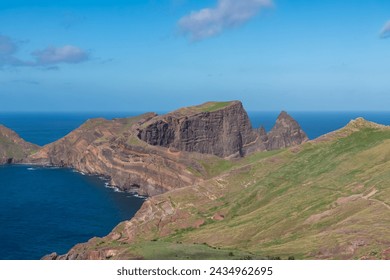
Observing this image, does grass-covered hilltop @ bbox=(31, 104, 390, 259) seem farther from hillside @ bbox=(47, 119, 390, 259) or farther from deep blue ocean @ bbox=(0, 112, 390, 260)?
deep blue ocean @ bbox=(0, 112, 390, 260)

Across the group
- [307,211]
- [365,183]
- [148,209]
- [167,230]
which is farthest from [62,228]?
[365,183]

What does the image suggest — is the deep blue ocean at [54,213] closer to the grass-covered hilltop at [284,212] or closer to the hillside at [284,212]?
the grass-covered hilltop at [284,212]

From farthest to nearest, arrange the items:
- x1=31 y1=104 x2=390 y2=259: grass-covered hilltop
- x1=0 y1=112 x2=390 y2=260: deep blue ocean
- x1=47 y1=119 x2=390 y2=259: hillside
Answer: x1=0 y1=112 x2=390 y2=260: deep blue ocean, x1=47 y1=119 x2=390 y2=259: hillside, x1=31 y1=104 x2=390 y2=259: grass-covered hilltop

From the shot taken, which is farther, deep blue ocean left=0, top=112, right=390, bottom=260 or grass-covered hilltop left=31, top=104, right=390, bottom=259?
deep blue ocean left=0, top=112, right=390, bottom=260

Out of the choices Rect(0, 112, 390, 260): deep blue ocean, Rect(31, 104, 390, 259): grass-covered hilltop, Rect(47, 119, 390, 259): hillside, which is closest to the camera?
Rect(31, 104, 390, 259): grass-covered hilltop

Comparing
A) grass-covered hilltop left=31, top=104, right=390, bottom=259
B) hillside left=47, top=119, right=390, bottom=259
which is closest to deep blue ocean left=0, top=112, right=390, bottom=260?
grass-covered hilltop left=31, top=104, right=390, bottom=259

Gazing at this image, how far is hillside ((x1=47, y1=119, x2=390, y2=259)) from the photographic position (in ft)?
212

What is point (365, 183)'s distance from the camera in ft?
296

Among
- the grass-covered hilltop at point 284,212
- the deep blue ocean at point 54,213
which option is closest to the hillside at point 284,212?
the grass-covered hilltop at point 284,212

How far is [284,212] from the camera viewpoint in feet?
294

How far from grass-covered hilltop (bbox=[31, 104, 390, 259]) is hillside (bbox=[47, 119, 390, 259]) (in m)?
0.19

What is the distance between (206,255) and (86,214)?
8910 cm

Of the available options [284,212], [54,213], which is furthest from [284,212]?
[54,213]

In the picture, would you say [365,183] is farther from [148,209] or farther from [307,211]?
[148,209]
